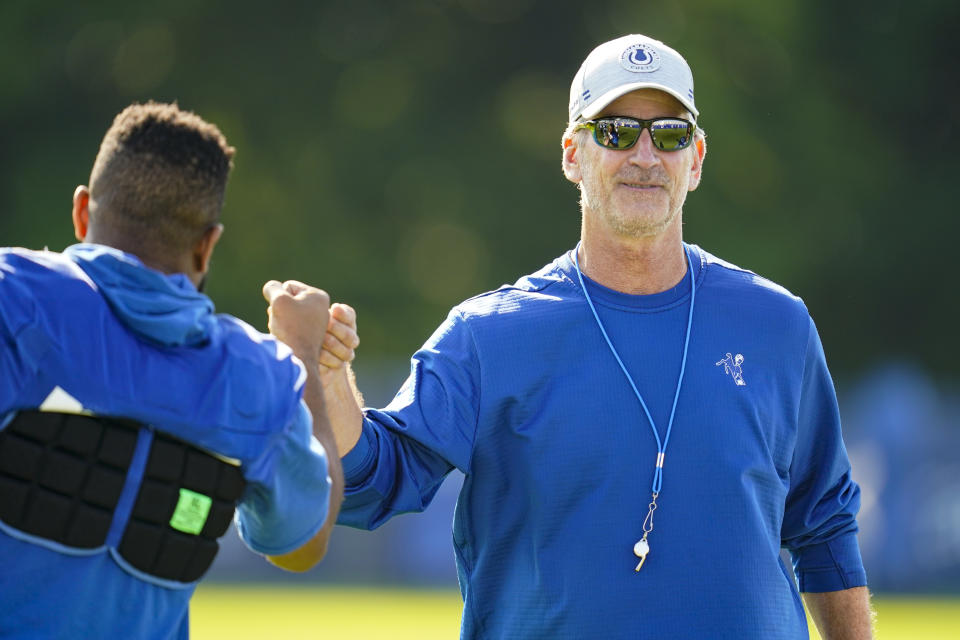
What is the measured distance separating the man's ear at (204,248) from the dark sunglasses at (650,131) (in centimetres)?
185

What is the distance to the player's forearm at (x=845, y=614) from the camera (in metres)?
5.18

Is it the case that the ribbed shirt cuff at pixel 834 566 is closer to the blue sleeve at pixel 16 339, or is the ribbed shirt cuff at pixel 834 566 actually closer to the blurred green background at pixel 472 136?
the blue sleeve at pixel 16 339

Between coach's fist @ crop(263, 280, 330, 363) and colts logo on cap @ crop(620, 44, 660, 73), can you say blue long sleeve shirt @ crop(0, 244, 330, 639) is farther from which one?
colts logo on cap @ crop(620, 44, 660, 73)

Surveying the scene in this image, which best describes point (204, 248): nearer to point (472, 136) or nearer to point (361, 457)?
point (361, 457)

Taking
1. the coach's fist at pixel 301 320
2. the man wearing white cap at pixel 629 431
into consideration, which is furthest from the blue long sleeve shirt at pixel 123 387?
the man wearing white cap at pixel 629 431

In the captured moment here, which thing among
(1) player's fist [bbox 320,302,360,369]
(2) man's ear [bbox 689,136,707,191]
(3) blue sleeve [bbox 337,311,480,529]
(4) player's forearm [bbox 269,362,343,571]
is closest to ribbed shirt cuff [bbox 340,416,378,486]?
(3) blue sleeve [bbox 337,311,480,529]

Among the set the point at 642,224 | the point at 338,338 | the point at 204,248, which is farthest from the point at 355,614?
the point at 204,248

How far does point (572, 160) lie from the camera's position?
5363 millimetres

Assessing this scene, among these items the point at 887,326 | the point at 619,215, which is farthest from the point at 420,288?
the point at 619,215

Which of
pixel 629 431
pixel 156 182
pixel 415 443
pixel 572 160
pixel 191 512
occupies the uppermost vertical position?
pixel 572 160

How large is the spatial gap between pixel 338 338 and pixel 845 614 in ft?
6.28

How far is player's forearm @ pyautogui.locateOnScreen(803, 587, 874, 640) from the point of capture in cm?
518

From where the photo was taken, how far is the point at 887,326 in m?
27.3

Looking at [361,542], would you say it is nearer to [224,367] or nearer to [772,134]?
[772,134]
